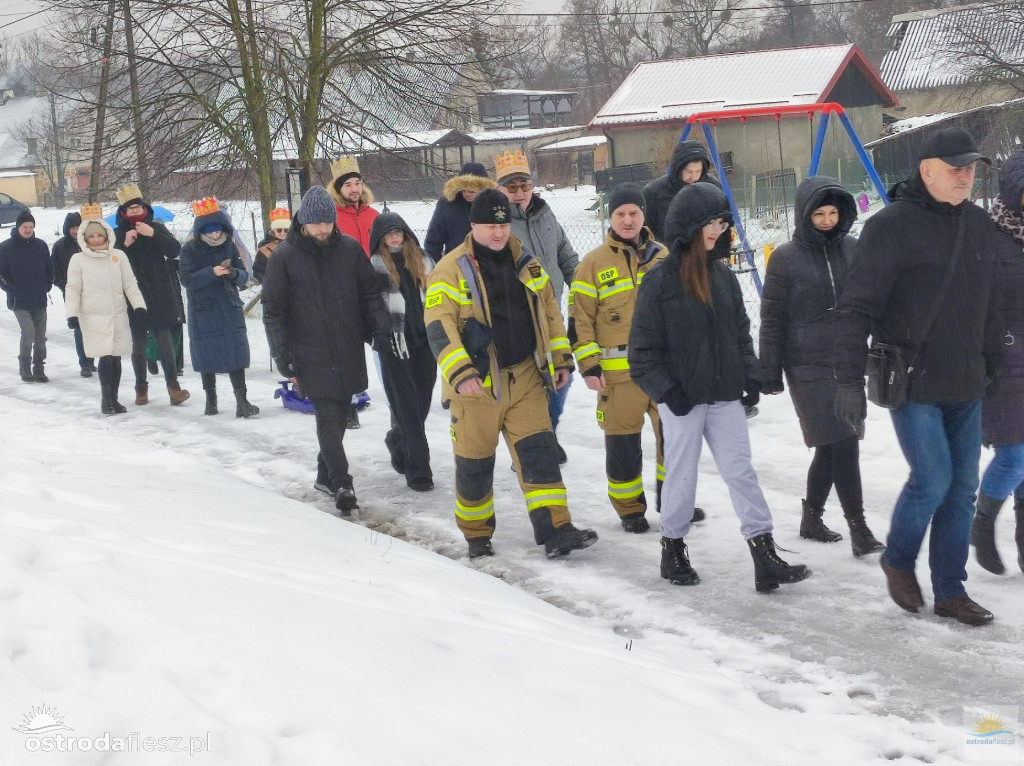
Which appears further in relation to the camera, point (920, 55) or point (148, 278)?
point (920, 55)

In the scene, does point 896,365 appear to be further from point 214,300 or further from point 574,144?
point 574,144

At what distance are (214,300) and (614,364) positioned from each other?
495 centimetres

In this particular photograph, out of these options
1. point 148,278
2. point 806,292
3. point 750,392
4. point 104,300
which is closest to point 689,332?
point 750,392

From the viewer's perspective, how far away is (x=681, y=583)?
545 cm

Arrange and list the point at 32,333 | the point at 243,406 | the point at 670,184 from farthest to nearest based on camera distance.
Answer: the point at 32,333 → the point at 243,406 → the point at 670,184

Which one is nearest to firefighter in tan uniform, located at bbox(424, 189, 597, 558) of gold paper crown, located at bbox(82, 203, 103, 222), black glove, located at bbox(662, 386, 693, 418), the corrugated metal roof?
black glove, located at bbox(662, 386, 693, 418)

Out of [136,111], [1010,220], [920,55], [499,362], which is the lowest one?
[499,362]

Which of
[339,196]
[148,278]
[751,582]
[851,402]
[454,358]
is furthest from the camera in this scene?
[148,278]

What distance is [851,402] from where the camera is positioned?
463 centimetres

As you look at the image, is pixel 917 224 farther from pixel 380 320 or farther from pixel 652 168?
A: pixel 652 168

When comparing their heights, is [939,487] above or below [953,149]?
below

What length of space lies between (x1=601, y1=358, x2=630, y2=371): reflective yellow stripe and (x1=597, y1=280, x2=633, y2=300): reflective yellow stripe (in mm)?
360

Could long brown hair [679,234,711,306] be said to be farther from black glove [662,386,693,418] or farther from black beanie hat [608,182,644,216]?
black beanie hat [608,182,644,216]

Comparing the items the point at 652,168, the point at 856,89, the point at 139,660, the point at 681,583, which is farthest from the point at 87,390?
the point at 856,89
